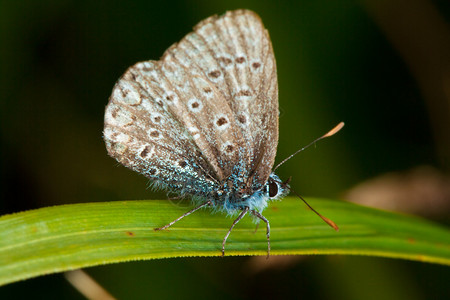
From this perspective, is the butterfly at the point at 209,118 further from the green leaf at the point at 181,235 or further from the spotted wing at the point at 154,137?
the green leaf at the point at 181,235

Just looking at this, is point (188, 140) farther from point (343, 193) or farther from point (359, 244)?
point (343, 193)

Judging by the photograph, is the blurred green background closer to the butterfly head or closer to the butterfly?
the butterfly head

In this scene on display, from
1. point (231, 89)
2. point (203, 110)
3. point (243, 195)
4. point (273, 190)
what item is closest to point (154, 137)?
point (203, 110)

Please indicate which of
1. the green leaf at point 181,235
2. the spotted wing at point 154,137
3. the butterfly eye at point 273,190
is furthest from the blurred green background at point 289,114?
the spotted wing at point 154,137

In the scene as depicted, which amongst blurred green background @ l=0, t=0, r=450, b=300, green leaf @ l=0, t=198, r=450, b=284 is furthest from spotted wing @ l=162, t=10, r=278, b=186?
blurred green background @ l=0, t=0, r=450, b=300

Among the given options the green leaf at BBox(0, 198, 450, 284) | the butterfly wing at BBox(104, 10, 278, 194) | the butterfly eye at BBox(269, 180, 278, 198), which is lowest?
the green leaf at BBox(0, 198, 450, 284)

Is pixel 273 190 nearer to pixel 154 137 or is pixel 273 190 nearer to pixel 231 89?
pixel 231 89
